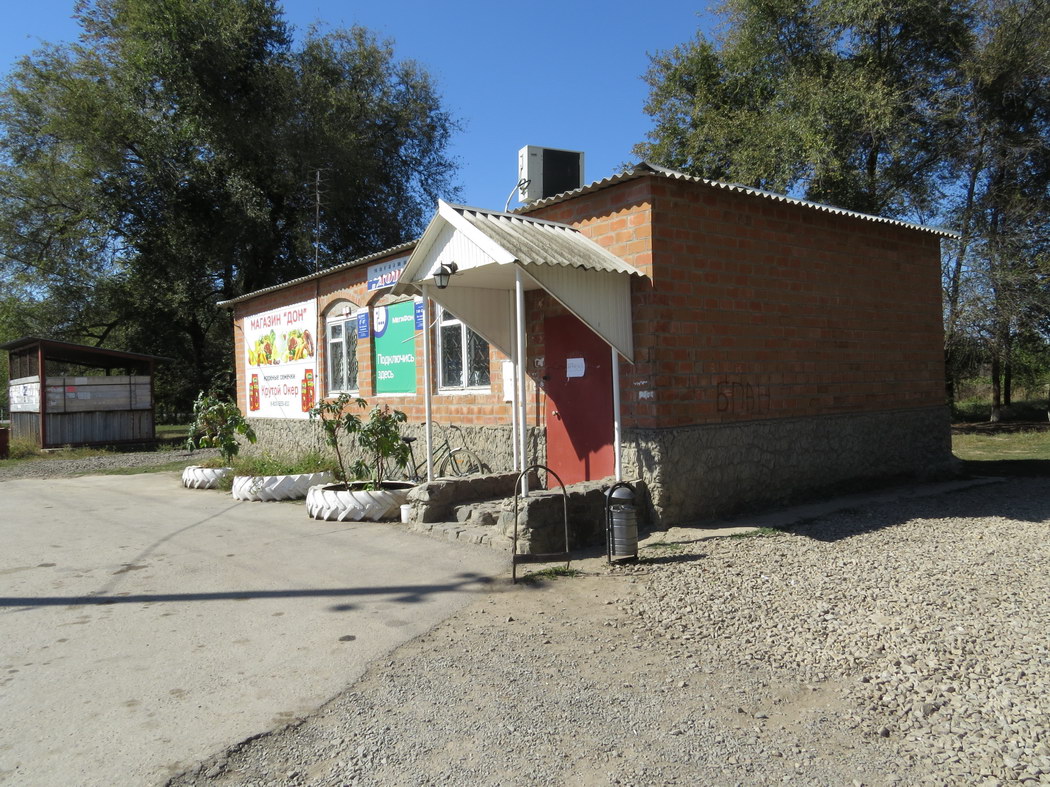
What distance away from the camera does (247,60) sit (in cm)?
2672

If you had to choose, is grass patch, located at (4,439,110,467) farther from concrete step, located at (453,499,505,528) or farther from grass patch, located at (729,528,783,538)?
grass patch, located at (729,528,783,538)

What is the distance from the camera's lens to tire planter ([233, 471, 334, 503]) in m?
11.3

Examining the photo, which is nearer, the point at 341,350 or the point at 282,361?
the point at 341,350

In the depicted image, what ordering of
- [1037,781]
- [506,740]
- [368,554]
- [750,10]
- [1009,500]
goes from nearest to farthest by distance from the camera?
1. [1037,781]
2. [506,740]
3. [368,554]
4. [1009,500]
5. [750,10]

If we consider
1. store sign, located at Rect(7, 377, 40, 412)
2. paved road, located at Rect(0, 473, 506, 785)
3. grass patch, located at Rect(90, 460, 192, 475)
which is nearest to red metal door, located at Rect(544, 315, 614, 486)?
paved road, located at Rect(0, 473, 506, 785)

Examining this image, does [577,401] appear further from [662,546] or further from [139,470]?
[139,470]

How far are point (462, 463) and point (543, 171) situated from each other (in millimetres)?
4250

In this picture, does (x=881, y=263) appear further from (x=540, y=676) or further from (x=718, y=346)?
(x=540, y=676)

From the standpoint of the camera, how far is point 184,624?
5.46 meters

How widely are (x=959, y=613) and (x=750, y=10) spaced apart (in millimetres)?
19892

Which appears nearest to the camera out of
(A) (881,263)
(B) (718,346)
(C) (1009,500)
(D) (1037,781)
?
(D) (1037,781)

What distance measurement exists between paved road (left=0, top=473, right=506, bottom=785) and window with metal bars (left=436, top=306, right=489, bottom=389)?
280 centimetres

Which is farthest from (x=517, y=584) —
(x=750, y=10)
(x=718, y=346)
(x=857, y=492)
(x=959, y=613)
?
(x=750, y=10)

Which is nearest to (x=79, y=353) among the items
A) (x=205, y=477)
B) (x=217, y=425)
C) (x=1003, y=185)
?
(x=205, y=477)
